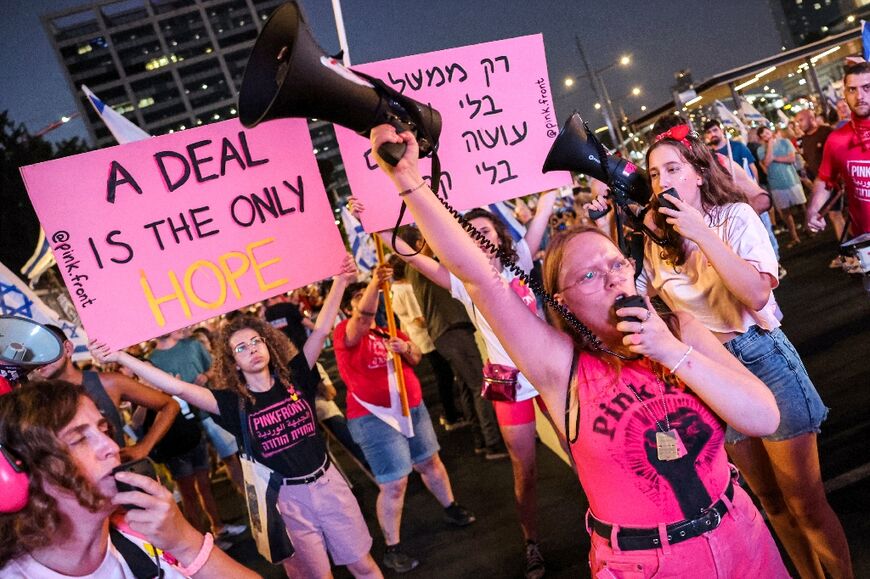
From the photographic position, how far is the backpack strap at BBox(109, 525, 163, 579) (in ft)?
6.22

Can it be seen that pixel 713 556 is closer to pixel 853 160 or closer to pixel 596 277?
pixel 596 277

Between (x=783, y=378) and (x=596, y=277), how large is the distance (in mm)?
1248

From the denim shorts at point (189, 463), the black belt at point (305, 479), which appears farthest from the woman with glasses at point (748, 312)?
the denim shorts at point (189, 463)

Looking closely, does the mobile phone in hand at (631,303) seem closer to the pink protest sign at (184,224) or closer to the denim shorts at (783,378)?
the denim shorts at (783,378)

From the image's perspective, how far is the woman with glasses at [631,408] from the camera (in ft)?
5.87

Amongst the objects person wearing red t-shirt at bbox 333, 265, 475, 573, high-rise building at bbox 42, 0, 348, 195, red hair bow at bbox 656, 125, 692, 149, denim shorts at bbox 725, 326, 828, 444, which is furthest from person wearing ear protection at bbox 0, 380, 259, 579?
high-rise building at bbox 42, 0, 348, 195

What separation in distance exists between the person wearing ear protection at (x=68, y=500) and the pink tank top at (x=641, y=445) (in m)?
1.16

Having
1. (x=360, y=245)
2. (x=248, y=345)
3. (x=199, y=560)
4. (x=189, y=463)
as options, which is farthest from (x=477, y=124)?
(x=360, y=245)

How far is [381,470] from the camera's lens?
4.68m

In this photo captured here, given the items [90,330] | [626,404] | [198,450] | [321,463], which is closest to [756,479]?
[626,404]

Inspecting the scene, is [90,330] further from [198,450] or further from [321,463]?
[198,450]

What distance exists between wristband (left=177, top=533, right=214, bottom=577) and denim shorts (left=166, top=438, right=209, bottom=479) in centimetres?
457

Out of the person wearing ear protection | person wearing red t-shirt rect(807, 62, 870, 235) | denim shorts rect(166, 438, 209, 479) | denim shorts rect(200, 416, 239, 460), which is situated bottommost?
denim shorts rect(200, 416, 239, 460)

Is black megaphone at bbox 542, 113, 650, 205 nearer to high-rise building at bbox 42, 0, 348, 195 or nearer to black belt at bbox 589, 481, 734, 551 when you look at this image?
black belt at bbox 589, 481, 734, 551
